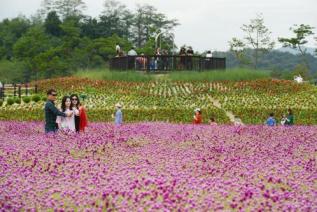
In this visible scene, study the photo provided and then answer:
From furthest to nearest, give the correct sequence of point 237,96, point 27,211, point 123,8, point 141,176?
point 123,8, point 237,96, point 141,176, point 27,211

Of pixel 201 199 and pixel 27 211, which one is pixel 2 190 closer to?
pixel 27 211

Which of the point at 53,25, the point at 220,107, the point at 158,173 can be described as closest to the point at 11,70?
the point at 53,25

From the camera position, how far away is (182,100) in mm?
29922

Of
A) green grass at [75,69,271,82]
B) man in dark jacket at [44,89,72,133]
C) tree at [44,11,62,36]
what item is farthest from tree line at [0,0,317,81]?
man in dark jacket at [44,89,72,133]

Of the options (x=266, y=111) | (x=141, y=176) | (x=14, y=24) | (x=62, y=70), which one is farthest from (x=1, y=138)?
(x=14, y=24)

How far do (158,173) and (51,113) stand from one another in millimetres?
5903

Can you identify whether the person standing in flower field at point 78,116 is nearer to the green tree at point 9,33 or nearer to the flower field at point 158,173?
the flower field at point 158,173

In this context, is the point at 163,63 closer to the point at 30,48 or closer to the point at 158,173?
the point at 30,48

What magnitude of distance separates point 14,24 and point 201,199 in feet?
233

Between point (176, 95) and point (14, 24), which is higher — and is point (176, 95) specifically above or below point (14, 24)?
below

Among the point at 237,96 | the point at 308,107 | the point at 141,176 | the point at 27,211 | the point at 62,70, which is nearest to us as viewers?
the point at 27,211

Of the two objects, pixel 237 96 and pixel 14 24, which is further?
pixel 14 24

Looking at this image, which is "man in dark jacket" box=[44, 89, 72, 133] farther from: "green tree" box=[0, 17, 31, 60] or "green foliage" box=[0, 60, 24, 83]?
"green tree" box=[0, 17, 31, 60]

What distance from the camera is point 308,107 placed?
2925 cm
